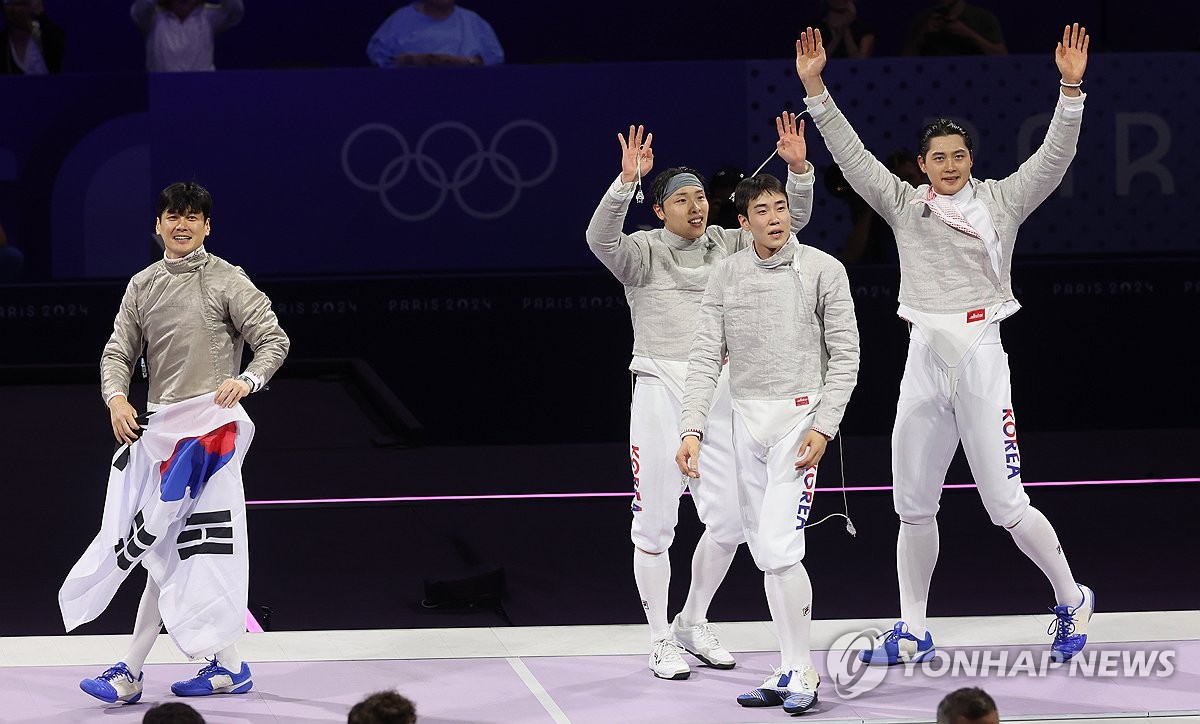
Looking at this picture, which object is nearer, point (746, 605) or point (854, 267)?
point (746, 605)

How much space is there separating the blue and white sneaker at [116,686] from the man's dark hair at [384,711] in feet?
6.76

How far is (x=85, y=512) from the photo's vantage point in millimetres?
7613

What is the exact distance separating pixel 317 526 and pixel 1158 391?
4.68 meters

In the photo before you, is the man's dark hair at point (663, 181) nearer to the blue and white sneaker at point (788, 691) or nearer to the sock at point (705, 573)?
the sock at point (705, 573)

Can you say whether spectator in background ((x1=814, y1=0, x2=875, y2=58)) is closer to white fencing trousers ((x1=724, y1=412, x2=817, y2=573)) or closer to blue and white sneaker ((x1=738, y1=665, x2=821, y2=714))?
white fencing trousers ((x1=724, y1=412, x2=817, y2=573))

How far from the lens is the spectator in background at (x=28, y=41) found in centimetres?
974

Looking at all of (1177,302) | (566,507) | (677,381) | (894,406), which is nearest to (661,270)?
(677,381)

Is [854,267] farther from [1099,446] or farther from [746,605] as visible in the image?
[746,605]

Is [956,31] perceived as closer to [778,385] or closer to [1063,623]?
[1063,623]

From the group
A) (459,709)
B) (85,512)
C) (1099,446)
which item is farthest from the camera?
(1099,446)

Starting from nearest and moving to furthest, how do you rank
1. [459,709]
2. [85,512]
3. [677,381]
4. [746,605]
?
[459,709] < [677,381] < [746,605] < [85,512]

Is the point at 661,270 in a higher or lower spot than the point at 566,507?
higher

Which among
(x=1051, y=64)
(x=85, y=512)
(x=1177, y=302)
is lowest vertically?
Answer: (x=85, y=512)

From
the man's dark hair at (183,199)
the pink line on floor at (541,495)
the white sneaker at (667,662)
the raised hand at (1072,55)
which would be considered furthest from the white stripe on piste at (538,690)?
the pink line on floor at (541,495)
